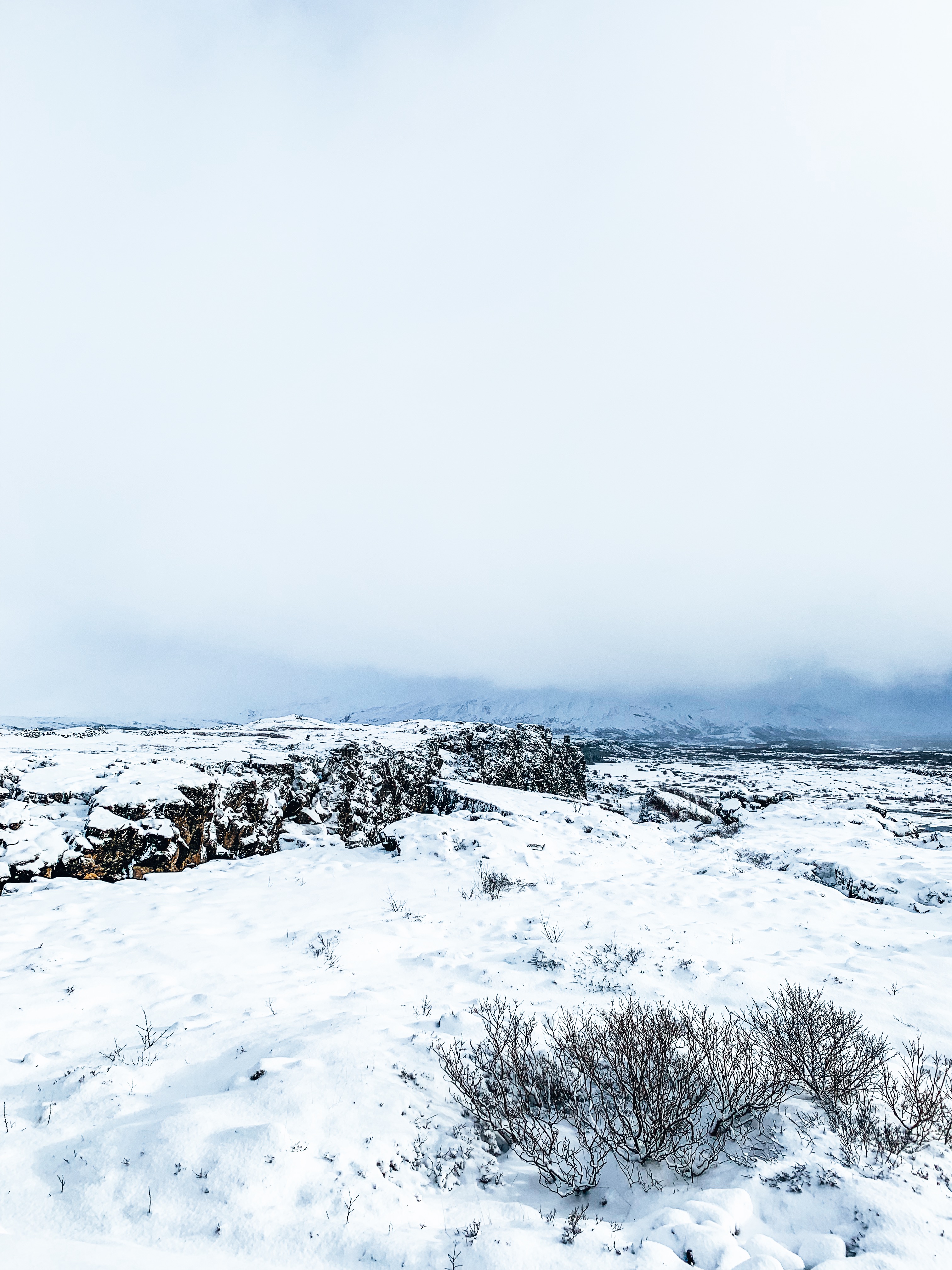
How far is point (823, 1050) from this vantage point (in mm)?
5055

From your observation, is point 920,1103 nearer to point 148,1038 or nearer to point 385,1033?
point 385,1033

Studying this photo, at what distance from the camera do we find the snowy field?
3379 millimetres

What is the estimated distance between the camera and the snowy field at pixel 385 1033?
338 centimetres

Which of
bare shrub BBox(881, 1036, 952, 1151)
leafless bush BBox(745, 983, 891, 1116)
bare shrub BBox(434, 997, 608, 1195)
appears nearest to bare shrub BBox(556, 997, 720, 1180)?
bare shrub BBox(434, 997, 608, 1195)

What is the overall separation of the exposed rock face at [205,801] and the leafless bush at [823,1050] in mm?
12219

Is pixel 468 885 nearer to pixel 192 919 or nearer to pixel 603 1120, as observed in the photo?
pixel 192 919

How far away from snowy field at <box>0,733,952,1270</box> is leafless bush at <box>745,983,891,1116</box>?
45 centimetres

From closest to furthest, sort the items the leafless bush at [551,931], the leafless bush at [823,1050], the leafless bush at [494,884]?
the leafless bush at [823,1050]
the leafless bush at [551,931]
the leafless bush at [494,884]

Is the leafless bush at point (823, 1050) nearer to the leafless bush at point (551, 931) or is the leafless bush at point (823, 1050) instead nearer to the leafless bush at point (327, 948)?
the leafless bush at point (551, 931)

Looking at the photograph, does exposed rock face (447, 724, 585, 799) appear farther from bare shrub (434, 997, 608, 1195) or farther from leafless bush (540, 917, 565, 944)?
bare shrub (434, 997, 608, 1195)

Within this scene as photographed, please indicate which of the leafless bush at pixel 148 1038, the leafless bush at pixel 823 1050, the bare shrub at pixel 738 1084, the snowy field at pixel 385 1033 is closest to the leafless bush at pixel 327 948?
the snowy field at pixel 385 1033

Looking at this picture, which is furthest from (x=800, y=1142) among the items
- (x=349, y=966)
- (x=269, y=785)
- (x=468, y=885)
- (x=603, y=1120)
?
(x=269, y=785)

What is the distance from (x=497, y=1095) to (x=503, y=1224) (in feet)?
3.40

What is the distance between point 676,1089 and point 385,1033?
310 centimetres
